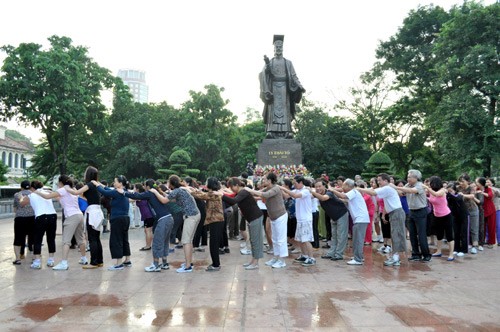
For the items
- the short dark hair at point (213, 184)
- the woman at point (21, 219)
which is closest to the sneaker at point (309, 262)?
the short dark hair at point (213, 184)

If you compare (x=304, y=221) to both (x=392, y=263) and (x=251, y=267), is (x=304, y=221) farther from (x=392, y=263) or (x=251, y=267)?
(x=392, y=263)

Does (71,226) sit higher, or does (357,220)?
(357,220)

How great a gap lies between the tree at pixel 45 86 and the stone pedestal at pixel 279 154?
14.2 meters

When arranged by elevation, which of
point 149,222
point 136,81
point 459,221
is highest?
point 136,81

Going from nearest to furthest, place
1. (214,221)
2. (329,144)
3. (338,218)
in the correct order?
(214,221), (338,218), (329,144)

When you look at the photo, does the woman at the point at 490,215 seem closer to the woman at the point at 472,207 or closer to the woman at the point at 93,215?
the woman at the point at 472,207

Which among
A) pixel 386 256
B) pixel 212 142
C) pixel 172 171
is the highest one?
pixel 212 142

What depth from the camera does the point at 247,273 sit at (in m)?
6.87

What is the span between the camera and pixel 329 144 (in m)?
29.8

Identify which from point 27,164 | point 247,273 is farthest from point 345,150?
point 27,164

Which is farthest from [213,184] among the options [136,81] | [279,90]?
[136,81]

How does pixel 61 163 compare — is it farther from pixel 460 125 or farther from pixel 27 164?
pixel 27 164

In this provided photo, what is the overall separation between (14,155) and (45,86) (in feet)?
110

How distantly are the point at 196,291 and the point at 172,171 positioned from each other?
55.2ft
